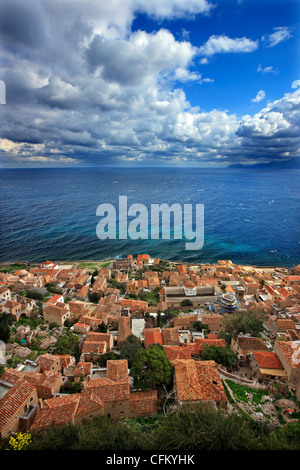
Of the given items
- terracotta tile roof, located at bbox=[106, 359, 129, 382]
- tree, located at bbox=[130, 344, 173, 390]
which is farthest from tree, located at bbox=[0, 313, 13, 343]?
tree, located at bbox=[130, 344, 173, 390]

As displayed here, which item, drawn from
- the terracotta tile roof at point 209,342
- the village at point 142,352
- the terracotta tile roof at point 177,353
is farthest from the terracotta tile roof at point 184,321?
the terracotta tile roof at point 177,353

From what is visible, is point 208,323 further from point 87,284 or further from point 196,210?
point 196,210

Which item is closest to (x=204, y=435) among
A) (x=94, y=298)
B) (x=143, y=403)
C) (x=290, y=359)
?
(x=143, y=403)

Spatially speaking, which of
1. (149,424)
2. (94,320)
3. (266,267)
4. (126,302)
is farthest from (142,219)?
(149,424)

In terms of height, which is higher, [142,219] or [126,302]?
[142,219]

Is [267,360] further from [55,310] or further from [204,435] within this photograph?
[55,310]

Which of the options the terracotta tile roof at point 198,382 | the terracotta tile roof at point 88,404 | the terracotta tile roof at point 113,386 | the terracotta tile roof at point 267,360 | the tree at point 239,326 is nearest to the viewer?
the terracotta tile roof at point 88,404

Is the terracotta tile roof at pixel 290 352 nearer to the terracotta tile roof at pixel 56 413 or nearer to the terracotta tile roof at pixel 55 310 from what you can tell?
the terracotta tile roof at pixel 56 413

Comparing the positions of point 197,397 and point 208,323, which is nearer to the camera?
point 197,397
